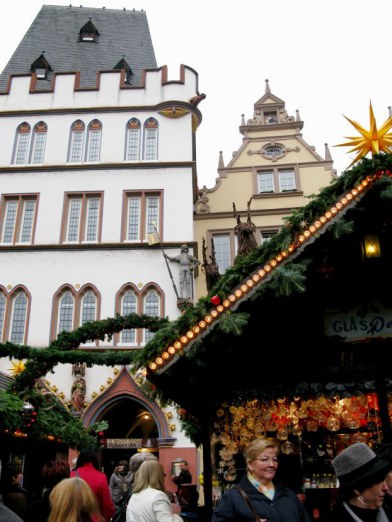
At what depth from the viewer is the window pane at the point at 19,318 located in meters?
18.3

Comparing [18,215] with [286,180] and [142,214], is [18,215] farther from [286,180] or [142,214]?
[286,180]

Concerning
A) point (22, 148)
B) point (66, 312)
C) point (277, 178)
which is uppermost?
point (22, 148)

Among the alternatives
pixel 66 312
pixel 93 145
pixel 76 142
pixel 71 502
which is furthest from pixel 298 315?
pixel 76 142

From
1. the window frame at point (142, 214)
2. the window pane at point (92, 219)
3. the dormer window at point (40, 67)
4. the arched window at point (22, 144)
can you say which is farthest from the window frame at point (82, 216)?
the dormer window at point (40, 67)

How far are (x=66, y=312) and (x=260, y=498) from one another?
52.4 feet

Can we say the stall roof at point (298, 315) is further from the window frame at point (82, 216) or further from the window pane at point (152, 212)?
the window frame at point (82, 216)

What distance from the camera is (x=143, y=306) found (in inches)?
733

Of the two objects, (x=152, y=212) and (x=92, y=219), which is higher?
(x=152, y=212)

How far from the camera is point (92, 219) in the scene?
20375mm

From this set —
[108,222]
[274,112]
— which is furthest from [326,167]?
[108,222]

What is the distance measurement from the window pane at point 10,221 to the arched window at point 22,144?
6.62 ft

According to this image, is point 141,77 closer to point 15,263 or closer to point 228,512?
point 15,263

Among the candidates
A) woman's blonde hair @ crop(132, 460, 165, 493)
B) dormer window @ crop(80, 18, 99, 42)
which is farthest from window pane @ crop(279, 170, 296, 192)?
woman's blonde hair @ crop(132, 460, 165, 493)

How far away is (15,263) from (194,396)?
14.1m
